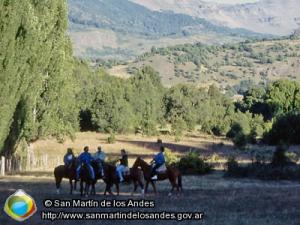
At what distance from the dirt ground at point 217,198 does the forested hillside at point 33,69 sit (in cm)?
374

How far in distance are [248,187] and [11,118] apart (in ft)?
41.3

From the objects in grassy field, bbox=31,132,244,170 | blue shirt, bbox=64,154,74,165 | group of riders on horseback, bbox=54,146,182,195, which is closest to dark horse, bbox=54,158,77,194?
group of riders on horseback, bbox=54,146,182,195

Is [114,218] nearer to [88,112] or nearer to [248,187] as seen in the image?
[248,187]

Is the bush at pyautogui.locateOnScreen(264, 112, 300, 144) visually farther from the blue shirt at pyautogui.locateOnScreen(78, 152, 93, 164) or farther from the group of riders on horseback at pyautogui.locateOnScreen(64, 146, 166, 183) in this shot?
the blue shirt at pyautogui.locateOnScreen(78, 152, 93, 164)

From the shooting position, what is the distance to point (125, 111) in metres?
86.8

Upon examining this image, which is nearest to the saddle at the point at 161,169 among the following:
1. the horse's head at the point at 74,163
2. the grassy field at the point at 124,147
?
the horse's head at the point at 74,163

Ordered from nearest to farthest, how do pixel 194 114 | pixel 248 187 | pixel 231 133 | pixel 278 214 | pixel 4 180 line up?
pixel 278 214 → pixel 248 187 → pixel 4 180 → pixel 231 133 → pixel 194 114

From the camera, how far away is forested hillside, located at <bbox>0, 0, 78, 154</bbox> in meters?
33.0

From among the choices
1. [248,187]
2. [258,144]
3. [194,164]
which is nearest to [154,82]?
[258,144]

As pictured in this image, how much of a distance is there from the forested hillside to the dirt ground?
374 cm

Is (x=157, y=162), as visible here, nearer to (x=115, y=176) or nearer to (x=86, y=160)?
(x=115, y=176)

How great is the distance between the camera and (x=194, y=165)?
40.0 metres

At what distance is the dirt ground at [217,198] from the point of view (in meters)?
18.8

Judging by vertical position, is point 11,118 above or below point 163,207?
above
